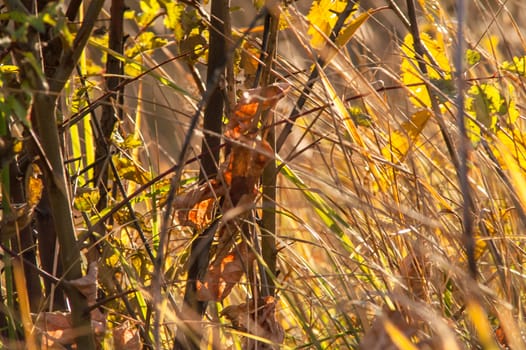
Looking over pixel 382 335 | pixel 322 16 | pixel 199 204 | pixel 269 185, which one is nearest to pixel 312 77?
pixel 322 16

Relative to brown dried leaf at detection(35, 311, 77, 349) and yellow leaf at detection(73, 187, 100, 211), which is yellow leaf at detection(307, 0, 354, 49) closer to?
yellow leaf at detection(73, 187, 100, 211)

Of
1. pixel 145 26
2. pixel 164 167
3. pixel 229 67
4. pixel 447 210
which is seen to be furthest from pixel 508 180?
pixel 164 167

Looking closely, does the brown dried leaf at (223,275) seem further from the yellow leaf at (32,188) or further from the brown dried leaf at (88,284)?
the yellow leaf at (32,188)

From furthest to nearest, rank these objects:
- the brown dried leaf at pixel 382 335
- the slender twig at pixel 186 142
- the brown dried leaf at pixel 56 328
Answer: the brown dried leaf at pixel 56 328
the brown dried leaf at pixel 382 335
the slender twig at pixel 186 142

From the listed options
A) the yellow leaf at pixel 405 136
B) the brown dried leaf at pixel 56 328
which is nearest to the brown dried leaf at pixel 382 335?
the yellow leaf at pixel 405 136

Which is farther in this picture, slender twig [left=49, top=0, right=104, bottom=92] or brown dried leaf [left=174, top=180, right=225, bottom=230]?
brown dried leaf [left=174, top=180, right=225, bottom=230]

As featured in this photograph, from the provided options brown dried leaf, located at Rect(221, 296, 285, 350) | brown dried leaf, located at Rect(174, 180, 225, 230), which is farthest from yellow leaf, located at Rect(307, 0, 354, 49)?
brown dried leaf, located at Rect(221, 296, 285, 350)

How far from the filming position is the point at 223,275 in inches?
49.1

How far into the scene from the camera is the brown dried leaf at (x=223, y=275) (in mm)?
1232

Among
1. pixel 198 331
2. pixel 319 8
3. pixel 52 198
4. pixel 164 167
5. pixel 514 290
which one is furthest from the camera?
pixel 164 167

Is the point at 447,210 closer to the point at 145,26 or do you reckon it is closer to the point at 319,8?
the point at 319,8

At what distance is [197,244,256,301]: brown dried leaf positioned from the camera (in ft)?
4.04

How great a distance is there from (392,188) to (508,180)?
0.67ft

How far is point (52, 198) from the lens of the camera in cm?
109
